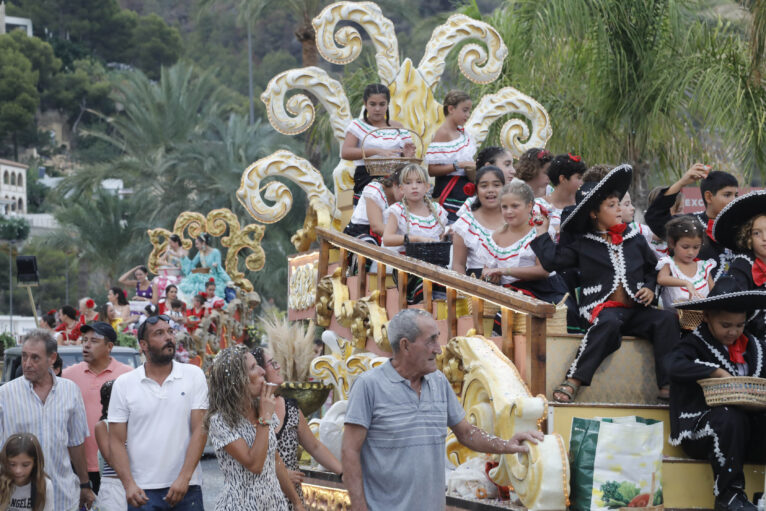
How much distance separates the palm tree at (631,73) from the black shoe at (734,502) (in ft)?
27.9

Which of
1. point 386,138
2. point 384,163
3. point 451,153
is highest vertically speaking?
point 386,138

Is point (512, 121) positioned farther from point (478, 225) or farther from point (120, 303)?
point (120, 303)

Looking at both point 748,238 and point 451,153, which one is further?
point 451,153

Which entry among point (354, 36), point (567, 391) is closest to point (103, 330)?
point (567, 391)

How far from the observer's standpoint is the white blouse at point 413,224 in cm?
976

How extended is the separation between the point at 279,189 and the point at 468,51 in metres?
2.46

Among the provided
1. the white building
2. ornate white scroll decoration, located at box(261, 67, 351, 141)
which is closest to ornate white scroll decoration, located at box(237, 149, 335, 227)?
ornate white scroll decoration, located at box(261, 67, 351, 141)

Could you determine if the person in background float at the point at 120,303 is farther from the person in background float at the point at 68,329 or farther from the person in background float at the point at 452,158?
the person in background float at the point at 452,158

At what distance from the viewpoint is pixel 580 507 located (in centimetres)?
669

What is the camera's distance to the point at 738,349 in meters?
7.19

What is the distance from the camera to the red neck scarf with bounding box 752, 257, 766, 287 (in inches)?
299

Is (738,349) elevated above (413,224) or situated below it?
below

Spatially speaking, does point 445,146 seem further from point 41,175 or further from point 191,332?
point 41,175

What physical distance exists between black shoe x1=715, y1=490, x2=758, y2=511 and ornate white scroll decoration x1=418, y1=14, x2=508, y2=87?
658 cm
